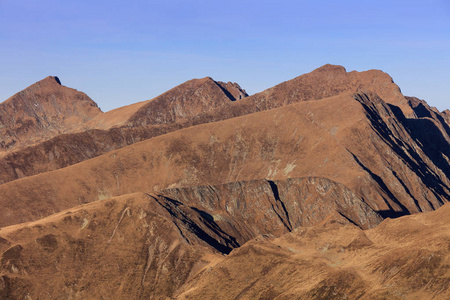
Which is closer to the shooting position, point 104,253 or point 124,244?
point 104,253

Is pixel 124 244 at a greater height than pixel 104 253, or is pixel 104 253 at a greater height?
pixel 124 244

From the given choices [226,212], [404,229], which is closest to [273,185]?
[226,212]

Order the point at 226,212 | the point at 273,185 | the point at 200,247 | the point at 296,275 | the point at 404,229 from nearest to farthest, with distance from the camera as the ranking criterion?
1. the point at 296,275
2. the point at 404,229
3. the point at 200,247
4. the point at 226,212
5. the point at 273,185

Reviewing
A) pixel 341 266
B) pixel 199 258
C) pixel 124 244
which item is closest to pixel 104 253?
pixel 124 244

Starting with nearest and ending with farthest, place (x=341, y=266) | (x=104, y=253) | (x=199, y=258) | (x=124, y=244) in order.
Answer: (x=341, y=266), (x=199, y=258), (x=104, y=253), (x=124, y=244)

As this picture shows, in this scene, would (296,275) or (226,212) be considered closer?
(296,275)

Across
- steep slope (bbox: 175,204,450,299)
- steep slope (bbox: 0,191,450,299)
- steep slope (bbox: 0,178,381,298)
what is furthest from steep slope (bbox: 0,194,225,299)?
steep slope (bbox: 175,204,450,299)

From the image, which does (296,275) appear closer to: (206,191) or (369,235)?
(369,235)

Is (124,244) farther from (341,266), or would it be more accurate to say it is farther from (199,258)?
(341,266)
